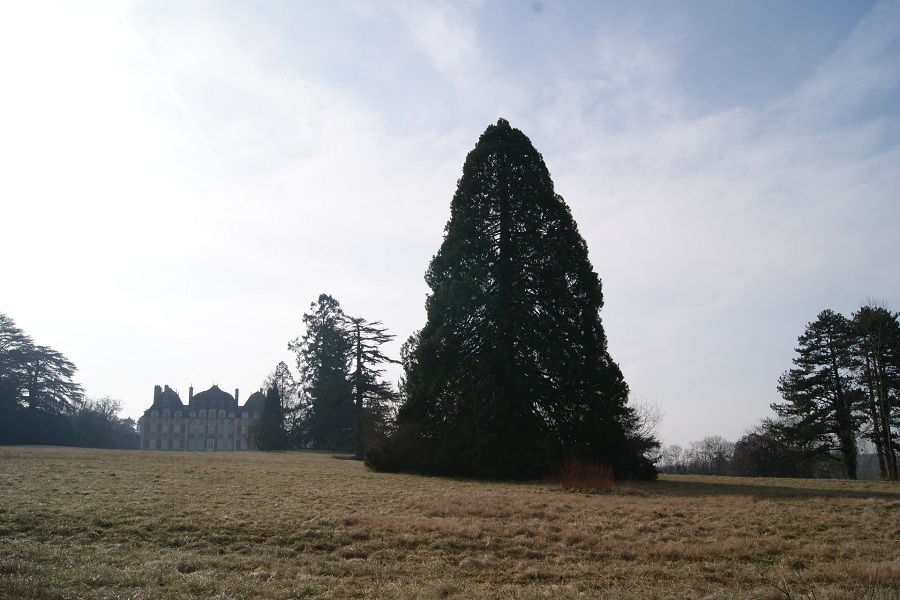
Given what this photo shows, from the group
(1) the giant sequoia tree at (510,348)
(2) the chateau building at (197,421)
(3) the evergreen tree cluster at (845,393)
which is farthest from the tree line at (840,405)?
(2) the chateau building at (197,421)

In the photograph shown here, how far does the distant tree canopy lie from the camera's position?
51.0 m

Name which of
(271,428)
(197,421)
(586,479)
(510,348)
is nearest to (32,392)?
(271,428)

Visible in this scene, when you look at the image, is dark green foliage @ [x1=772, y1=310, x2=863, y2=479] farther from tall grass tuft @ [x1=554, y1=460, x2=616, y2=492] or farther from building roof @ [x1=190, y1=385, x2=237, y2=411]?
building roof @ [x1=190, y1=385, x2=237, y2=411]

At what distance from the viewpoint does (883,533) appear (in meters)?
10.9

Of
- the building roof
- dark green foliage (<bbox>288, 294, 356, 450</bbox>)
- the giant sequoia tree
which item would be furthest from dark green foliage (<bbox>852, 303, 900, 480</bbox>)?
the building roof

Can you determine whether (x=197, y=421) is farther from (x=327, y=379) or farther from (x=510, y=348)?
(x=510, y=348)

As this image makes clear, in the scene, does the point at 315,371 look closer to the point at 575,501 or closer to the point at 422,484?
the point at 422,484

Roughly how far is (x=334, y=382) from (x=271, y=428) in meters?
9.77

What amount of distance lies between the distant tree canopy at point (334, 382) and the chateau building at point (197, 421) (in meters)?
41.2

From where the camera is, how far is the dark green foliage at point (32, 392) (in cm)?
5569

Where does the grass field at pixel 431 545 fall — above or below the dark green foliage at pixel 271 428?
below

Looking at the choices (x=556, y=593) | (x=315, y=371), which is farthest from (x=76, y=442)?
(x=556, y=593)

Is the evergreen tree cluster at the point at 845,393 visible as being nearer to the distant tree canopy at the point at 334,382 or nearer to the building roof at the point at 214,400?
the distant tree canopy at the point at 334,382

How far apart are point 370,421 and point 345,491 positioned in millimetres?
16611
